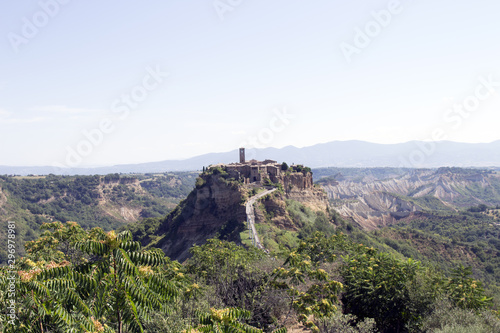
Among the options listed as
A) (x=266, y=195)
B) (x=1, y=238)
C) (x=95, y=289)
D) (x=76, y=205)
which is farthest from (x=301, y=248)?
(x=76, y=205)

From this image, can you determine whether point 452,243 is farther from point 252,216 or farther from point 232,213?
point 232,213

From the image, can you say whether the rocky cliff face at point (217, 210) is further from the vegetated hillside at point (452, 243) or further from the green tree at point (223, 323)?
the green tree at point (223, 323)

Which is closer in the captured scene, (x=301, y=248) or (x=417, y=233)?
(x=301, y=248)

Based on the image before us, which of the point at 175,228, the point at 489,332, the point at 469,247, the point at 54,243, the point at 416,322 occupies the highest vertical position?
the point at 54,243

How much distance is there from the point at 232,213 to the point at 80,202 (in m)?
110

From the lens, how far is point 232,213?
60781 mm

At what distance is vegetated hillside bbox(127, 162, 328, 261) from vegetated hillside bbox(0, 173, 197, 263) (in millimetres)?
60126

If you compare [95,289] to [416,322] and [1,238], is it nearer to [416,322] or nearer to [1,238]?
[416,322]

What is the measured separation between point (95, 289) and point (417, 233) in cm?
9367

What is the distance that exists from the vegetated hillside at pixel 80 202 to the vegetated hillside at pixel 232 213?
197 ft

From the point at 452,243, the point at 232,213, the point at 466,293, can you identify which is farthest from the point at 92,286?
the point at 452,243

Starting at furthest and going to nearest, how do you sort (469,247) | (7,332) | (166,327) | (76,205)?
(76,205)
(469,247)
(166,327)
(7,332)

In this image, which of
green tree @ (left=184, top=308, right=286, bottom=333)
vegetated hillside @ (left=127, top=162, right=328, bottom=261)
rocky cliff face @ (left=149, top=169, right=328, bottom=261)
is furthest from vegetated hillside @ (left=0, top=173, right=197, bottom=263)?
green tree @ (left=184, top=308, right=286, bottom=333)

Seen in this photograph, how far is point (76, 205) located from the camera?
142500mm
